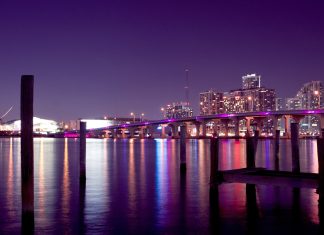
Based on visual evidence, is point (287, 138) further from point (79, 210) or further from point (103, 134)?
point (79, 210)

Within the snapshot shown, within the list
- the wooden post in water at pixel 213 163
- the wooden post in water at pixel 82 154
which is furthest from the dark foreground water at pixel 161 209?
the wooden post in water at pixel 213 163

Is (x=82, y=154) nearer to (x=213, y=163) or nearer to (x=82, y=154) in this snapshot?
(x=82, y=154)

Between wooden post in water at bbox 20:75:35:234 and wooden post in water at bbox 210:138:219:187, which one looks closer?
wooden post in water at bbox 20:75:35:234

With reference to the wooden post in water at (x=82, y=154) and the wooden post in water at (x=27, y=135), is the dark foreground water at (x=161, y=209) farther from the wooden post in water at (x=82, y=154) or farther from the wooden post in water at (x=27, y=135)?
the wooden post in water at (x=27, y=135)

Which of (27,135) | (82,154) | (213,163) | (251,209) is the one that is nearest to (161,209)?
(213,163)

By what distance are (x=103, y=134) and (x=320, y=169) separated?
588 ft

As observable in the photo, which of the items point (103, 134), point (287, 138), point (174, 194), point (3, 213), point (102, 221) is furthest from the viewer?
point (103, 134)

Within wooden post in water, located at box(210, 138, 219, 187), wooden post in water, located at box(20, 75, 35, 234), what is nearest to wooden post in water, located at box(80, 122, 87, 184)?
wooden post in water, located at box(210, 138, 219, 187)

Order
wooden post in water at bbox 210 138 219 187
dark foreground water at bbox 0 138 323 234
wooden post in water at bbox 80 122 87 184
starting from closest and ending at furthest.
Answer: dark foreground water at bbox 0 138 323 234, wooden post in water at bbox 210 138 219 187, wooden post in water at bbox 80 122 87 184

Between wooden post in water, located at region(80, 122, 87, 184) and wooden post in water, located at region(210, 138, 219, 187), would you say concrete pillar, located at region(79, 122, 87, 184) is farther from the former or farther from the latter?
wooden post in water, located at region(210, 138, 219, 187)

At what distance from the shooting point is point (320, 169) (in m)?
13.4

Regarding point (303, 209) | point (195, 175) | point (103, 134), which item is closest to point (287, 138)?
point (103, 134)

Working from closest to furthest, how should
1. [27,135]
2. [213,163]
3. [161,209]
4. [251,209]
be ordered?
[27,135] → [251,209] → [213,163] → [161,209]

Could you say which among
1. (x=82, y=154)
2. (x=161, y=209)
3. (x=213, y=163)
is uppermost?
(x=82, y=154)
